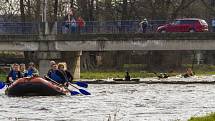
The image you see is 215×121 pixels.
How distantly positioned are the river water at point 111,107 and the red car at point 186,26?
17507 mm

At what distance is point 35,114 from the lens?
2736 centimetres

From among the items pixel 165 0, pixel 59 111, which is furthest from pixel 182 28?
pixel 59 111

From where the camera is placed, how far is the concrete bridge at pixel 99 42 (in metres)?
55.1

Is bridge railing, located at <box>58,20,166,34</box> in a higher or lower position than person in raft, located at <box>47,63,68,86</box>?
higher

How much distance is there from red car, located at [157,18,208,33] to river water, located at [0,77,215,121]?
1751 cm

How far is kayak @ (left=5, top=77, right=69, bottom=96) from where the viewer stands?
35344 millimetres

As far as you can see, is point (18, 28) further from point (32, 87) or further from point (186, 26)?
point (32, 87)

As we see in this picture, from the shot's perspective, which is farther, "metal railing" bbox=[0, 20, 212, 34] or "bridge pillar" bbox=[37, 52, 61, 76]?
"metal railing" bbox=[0, 20, 212, 34]

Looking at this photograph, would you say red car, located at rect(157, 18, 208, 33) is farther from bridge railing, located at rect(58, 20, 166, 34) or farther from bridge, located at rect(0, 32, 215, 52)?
bridge, located at rect(0, 32, 215, 52)

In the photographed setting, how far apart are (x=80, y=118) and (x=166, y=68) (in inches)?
1907

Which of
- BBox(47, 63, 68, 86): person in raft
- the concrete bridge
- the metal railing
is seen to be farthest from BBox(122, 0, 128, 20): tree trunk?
BBox(47, 63, 68, 86): person in raft

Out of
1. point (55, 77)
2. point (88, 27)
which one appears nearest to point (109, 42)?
point (88, 27)

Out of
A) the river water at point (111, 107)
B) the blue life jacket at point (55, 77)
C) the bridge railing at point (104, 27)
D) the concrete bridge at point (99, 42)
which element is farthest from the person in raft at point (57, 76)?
the bridge railing at point (104, 27)

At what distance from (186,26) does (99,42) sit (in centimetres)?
676
